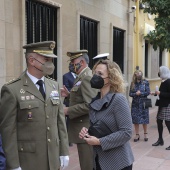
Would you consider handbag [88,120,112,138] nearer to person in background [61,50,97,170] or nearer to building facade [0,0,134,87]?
person in background [61,50,97,170]

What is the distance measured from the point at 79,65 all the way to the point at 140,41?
30.6 feet

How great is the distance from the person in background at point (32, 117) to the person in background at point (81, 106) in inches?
34.8

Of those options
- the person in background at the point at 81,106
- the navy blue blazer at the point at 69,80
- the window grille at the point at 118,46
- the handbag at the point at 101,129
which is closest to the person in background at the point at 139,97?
the navy blue blazer at the point at 69,80

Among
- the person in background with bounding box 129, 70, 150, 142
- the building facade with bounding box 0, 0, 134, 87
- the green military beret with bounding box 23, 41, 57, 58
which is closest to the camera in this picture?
the green military beret with bounding box 23, 41, 57, 58

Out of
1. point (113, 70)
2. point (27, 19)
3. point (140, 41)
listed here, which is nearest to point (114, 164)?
point (113, 70)

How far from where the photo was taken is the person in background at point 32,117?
2643 millimetres

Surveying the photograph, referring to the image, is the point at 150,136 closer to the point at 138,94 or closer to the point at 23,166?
the point at 138,94

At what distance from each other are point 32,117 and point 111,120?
27.9 inches

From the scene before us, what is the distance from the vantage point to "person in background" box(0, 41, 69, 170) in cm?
264

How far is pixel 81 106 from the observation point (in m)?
3.82

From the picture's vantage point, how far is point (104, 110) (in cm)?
264

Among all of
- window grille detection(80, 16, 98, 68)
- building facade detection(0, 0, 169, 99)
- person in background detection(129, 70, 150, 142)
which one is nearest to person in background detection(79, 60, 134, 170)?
building facade detection(0, 0, 169, 99)

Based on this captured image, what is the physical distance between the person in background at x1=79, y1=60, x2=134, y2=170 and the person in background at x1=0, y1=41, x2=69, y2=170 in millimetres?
381

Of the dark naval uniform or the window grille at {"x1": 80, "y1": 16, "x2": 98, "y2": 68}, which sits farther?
the window grille at {"x1": 80, "y1": 16, "x2": 98, "y2": 68}
